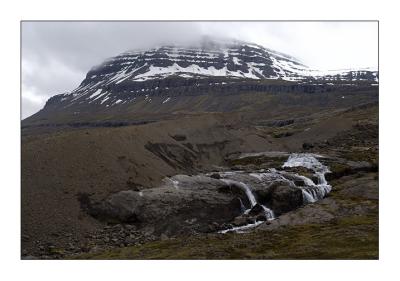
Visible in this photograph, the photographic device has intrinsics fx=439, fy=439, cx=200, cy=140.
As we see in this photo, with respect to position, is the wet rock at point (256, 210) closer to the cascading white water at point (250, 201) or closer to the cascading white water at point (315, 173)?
the cascading white water at point (250, 201)

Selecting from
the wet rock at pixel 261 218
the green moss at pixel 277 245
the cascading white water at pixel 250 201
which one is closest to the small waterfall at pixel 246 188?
the cascading white water at pixel 250 201

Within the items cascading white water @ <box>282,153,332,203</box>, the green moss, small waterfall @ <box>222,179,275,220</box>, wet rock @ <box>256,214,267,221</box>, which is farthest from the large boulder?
cascading white water @ <box>282,153,332,203</box>

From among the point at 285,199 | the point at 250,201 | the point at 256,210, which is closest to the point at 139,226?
the point at 256,210

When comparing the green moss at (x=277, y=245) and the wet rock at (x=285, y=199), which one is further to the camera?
the wet rock at (x=285, y=199)

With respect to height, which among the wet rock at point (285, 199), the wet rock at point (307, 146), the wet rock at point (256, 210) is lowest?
the wet rock at point (256, 210)

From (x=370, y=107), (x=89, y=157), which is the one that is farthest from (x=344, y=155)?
(x=370, y=107)

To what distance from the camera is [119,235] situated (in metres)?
39.4

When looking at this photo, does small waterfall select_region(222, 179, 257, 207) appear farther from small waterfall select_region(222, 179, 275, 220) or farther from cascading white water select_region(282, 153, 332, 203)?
cascading white water select_region(282, 153, 332, 203)

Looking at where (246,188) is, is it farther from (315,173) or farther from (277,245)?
(277,245)

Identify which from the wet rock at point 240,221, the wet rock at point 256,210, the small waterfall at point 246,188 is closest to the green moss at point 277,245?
the wet rock at point 240,221

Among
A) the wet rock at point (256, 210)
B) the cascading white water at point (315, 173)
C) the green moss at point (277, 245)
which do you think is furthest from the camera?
the cascading white water at point (315, 173)

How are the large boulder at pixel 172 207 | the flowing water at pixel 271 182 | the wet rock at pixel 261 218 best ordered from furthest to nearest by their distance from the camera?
the flowing water at pixel 271 182
the wet rock at pixel 261 218
the large boulder at pixel 172 207

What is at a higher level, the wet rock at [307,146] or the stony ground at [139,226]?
the wet rock at [307,146]

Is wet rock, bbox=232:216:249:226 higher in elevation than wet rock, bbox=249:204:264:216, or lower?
lower
